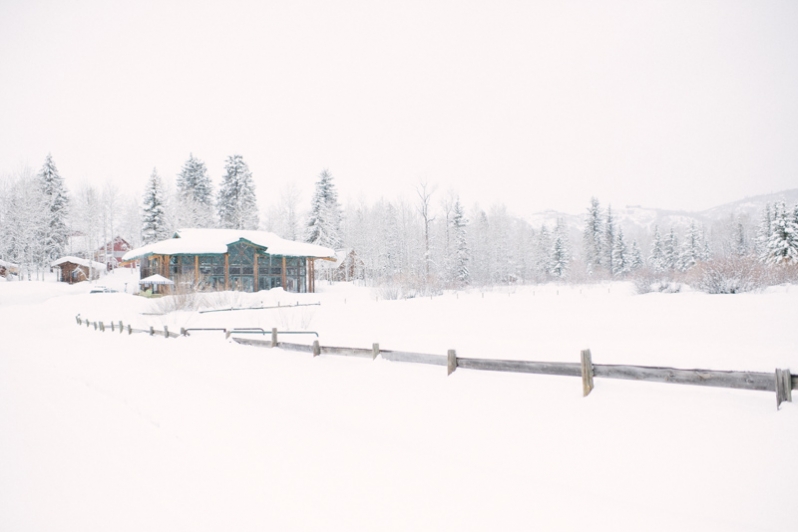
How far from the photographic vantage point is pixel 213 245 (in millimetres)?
35250

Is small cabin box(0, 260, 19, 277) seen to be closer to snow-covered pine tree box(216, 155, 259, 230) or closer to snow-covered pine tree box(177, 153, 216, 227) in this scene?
snow-covered pine tree box(177, 153, 216, 227)

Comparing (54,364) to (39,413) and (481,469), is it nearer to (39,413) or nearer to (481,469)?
(39,413)

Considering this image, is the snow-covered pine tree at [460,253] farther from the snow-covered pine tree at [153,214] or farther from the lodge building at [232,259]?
the snow-covered pine tree at [153,214]

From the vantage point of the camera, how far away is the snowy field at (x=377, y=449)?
4.33 meters

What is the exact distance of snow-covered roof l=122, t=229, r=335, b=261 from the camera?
33.9 metres

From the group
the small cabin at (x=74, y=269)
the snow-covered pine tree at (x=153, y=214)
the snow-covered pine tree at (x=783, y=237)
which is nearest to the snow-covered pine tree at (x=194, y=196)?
the snow-covered pine tree at (x=153, y=214)

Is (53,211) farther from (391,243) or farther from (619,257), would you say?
(619,257)

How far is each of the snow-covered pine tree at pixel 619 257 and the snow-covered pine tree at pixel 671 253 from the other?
484cm

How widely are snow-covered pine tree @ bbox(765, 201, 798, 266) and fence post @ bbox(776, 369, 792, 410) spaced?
125 feet

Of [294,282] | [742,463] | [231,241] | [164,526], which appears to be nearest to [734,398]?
[742,463]

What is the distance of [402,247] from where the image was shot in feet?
194

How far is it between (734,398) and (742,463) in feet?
4.05

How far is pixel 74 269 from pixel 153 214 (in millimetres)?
10887

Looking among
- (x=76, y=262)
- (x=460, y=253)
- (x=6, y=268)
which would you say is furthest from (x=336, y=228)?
(x=6, y=268)
